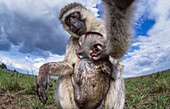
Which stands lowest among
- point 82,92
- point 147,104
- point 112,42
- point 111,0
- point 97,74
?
point 147,104

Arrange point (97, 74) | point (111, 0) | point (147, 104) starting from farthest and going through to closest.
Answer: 1. point (147, 104)
2. point (97, 74)
3. point (111, 0)

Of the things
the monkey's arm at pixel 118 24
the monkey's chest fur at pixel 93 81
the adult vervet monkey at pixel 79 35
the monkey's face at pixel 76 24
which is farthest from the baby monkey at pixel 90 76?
the monkey's face at pixel 76 24

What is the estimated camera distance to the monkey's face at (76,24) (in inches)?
108

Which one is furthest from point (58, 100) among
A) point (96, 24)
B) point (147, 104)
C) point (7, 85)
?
point (7, 85)

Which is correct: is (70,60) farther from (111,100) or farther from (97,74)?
(111,100)

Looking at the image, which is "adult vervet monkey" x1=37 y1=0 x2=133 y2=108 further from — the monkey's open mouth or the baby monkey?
the baby monkey

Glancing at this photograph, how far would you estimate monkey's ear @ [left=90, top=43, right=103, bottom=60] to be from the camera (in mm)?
1740

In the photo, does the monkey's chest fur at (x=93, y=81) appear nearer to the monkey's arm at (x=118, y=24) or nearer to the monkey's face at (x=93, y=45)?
the monkey's face at (x=93, y=45)

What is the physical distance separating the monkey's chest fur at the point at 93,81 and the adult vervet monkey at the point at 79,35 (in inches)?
6.0

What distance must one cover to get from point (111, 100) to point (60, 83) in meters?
0.83

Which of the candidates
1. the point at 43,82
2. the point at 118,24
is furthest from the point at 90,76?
the point at 118,24

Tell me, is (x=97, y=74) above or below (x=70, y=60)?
below

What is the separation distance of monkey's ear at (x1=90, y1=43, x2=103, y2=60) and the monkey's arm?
0.19 m

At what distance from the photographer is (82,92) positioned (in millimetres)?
2064
